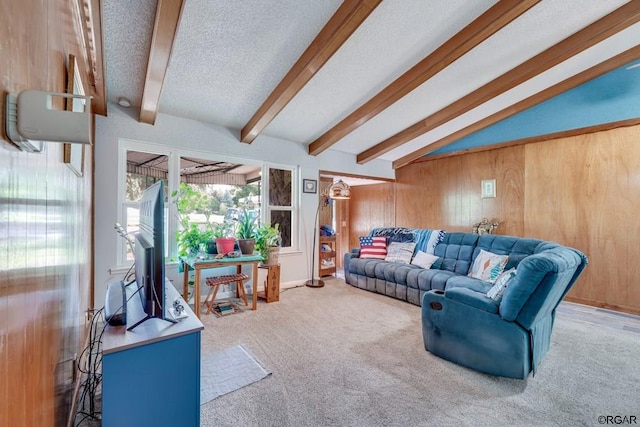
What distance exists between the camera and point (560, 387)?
1.97 meters

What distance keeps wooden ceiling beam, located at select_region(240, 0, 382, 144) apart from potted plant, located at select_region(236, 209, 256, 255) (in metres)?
1.30

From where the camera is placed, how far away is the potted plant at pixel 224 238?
11.3 ft

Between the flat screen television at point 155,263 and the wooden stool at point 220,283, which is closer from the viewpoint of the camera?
the flat screen television at point 155,263

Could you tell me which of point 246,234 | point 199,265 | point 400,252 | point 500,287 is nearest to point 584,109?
point 400,252

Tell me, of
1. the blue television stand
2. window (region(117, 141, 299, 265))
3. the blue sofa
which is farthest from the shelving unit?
the blue television stand

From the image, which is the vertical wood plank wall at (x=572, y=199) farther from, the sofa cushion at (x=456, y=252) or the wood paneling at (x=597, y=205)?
→ the sofa cushion at (x=456, y=252)

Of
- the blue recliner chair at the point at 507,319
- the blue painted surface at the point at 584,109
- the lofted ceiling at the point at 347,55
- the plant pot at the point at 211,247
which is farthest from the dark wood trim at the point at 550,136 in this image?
the plant pot at the point at 211,247

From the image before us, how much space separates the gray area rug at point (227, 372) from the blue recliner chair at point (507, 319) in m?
1.51

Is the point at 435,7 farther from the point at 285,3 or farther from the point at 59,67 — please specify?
the point at 59,67

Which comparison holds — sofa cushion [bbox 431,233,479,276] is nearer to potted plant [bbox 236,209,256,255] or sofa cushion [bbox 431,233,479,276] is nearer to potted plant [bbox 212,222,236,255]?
potted plant [bbox 236,209,256,255]

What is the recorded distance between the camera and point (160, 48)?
2156 mm

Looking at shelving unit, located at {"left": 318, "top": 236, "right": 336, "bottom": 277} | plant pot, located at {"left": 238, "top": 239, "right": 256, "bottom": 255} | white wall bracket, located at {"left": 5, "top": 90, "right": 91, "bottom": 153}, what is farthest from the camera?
shelving unit, located at {"left": 318, "top": 236, "right": 336, "bottom": 277}

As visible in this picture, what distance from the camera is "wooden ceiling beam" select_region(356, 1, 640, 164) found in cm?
263

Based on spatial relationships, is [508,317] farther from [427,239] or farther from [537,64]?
[537,64]
